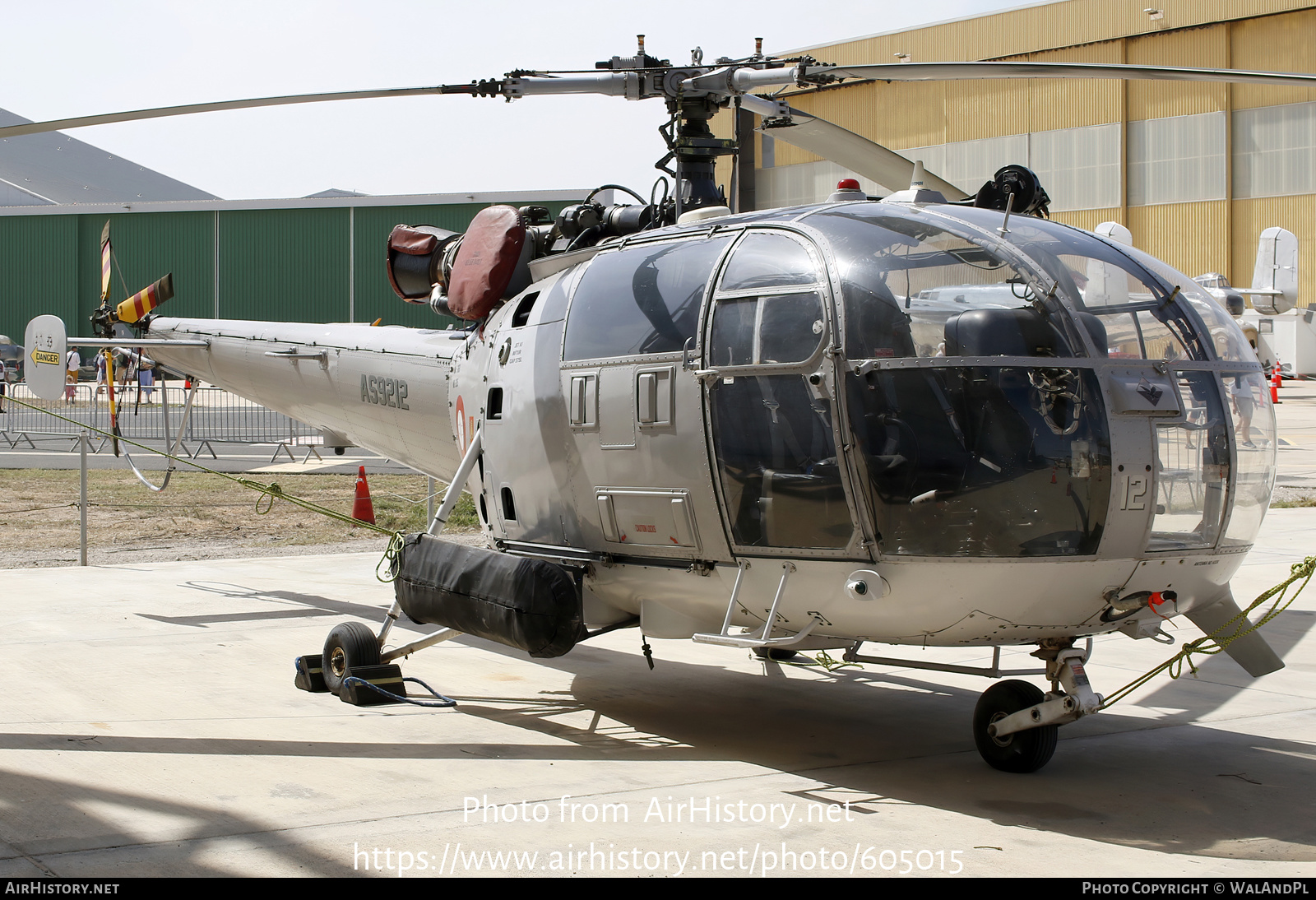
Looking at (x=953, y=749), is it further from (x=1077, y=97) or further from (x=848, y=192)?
(x=1077, y=97)

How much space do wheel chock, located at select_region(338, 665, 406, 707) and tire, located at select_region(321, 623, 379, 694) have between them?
5cm

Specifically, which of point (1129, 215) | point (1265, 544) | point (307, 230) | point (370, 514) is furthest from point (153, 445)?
point (1129, 215)

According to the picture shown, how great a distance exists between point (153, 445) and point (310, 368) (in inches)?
668

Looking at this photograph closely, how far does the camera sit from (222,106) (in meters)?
6.69

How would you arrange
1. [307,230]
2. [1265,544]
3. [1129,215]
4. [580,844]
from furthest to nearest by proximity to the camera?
1. [307,230]
2. [1129,215]
3. [1265,544]
4. [580,844]

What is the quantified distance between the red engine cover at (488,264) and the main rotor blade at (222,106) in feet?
3.37

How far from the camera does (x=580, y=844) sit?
4.74 meters

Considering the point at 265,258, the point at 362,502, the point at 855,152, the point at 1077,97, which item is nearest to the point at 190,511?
the point at 362,502

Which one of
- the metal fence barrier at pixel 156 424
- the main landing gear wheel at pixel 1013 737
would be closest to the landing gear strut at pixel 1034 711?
the main landing gear wheel at pixel 1013 737

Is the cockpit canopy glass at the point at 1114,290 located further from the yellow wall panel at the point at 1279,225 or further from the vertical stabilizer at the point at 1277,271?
the yellow wall panel at the point at 1279,225

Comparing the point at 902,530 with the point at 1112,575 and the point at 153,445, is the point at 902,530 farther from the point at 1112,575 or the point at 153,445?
the point at 153,445

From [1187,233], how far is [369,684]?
38.4m

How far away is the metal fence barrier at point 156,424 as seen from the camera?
25953 mm

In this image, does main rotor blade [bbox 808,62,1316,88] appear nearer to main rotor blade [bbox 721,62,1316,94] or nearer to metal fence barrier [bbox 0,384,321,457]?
main rotor blade [bbox 721,62,1316,94]
